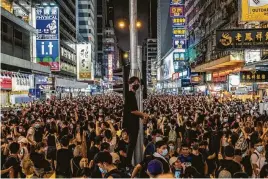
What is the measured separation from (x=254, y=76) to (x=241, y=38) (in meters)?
8.45

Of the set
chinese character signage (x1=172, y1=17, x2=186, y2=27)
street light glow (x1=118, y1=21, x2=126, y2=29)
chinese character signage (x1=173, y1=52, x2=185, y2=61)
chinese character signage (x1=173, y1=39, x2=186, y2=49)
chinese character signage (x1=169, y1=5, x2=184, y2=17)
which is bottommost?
street light glow (x1=118, y1=21, x2=126, y2=29)

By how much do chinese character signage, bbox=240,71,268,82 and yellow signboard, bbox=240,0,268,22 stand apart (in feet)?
33.4

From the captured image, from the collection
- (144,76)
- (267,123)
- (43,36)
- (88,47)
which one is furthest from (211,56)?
(144,76)

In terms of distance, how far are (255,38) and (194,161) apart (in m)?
15.4

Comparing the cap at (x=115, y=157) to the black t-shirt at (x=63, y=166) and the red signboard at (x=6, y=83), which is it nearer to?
the black t-shirt at (x=63, y=166)

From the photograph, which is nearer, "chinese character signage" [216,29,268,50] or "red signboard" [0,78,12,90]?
"chinese character signage" [216,29,268,50]

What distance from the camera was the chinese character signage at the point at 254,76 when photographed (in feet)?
97.8

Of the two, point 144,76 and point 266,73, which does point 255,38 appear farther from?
point 144,76

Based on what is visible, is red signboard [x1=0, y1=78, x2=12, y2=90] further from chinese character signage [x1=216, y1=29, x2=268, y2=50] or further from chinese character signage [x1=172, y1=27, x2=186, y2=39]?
chinese character signage [x1=172, y1=27, x2=186, y2=39]

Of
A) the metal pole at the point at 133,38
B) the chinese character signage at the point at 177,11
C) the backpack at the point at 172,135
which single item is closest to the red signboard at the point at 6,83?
the backpack at the point at 172,135

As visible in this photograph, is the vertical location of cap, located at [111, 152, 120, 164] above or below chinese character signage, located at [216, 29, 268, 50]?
below

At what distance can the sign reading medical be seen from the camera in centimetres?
4744

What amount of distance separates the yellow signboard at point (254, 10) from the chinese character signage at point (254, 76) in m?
10.2

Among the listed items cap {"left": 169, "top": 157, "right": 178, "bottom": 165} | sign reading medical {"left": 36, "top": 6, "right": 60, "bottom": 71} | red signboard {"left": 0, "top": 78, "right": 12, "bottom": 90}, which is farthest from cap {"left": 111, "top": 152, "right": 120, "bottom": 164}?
sign reading medical {"left": 36, "top": 6, "right": 60, "bottom": 71}
